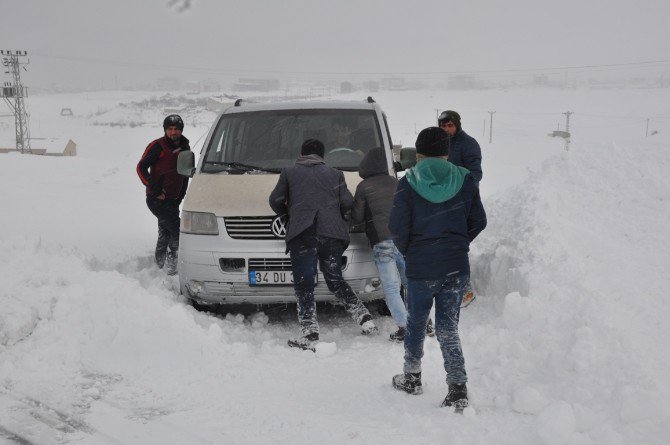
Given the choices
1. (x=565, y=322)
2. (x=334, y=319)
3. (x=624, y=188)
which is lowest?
(x=334, y=319)

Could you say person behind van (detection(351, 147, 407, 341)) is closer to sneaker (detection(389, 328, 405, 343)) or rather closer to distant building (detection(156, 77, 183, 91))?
sneaker (detection(389, 328, 405, 343))

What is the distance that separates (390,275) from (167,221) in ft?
10.5

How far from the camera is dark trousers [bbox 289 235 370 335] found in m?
4.91

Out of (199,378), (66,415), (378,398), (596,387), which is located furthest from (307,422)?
(596,387)

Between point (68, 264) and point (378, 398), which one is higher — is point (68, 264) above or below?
above

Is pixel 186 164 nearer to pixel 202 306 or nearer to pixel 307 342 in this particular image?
pixel 202 306

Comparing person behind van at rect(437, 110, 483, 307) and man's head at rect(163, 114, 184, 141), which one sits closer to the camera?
person behind van at rect(437, 110, 483, 307)

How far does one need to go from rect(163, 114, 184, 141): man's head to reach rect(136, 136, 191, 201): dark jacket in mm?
75

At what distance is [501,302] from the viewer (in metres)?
5.78

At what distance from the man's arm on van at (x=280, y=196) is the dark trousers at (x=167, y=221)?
2529mm

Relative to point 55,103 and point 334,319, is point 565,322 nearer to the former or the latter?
point 334,319

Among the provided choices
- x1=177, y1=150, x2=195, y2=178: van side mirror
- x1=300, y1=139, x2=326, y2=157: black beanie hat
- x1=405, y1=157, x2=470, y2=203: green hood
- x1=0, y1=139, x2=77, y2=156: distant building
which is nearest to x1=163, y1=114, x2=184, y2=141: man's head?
x1=177, y1=150, x2=195, y2=178: van side mirror

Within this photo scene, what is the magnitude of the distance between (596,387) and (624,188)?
5.68 metres

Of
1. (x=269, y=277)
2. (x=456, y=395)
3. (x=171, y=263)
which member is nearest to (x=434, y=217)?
(x=456, y=395)
